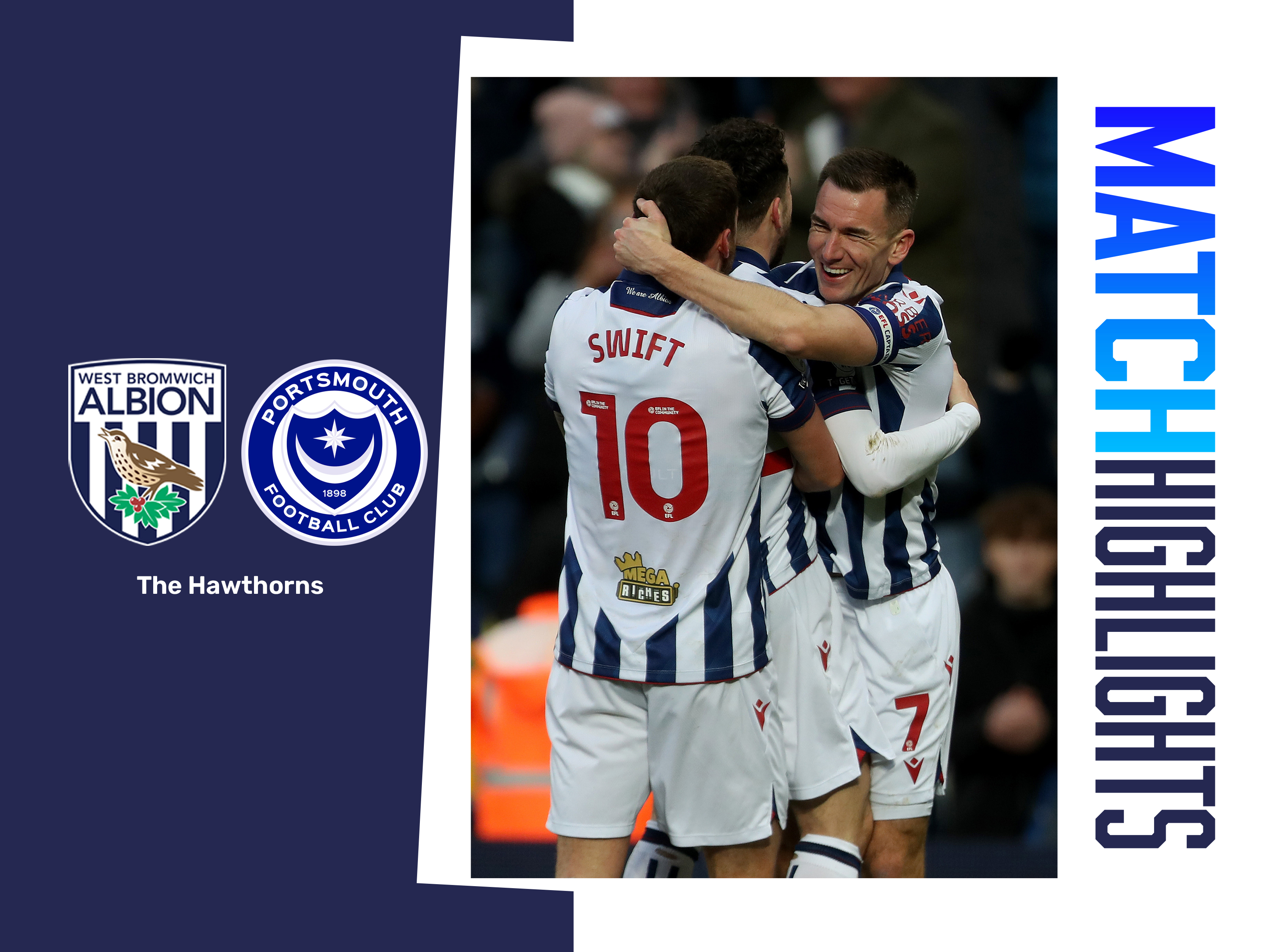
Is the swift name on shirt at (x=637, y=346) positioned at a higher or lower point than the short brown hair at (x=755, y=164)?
lower

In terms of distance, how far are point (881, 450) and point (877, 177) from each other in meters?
0.85

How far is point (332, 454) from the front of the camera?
15.5 ft

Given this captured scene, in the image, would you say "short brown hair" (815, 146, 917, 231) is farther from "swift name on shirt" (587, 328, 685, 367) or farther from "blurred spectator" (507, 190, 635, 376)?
"blurred spectator" (507, 190, 635, 376)

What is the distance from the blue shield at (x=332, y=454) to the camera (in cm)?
470

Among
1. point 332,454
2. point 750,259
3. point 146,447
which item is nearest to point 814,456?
point 750,259

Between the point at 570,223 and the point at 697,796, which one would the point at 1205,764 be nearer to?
the point at 697,796

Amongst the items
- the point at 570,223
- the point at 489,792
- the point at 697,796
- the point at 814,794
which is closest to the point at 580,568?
the point at 697,796

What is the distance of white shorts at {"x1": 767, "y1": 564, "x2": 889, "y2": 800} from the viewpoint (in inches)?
163

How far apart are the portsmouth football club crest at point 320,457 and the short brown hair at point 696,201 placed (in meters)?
1.46

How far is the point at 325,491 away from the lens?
4.72 metres

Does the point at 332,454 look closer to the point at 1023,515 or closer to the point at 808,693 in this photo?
the point at 808,693

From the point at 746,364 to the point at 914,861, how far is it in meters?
1.92

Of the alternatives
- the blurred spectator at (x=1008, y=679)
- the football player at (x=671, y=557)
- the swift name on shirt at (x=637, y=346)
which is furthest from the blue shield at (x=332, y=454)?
the blurred spectator at (x=1008, y=679)

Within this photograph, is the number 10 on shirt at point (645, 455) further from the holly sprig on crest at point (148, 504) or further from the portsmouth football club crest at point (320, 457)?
the holly sprig on crest at point (148, 504)
